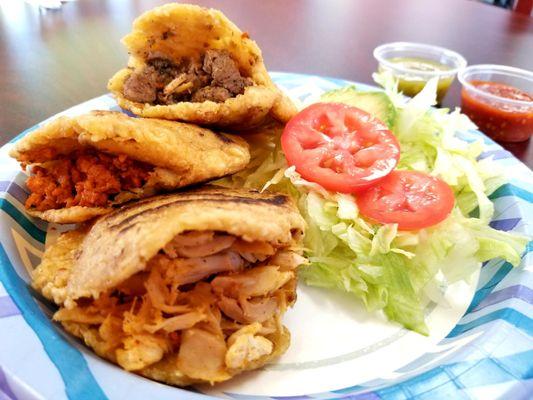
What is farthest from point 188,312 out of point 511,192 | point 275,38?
point 275,38

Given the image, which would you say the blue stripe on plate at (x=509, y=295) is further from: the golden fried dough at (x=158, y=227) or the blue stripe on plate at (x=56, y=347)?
the blue stripe on plate at (x=56, y=347)

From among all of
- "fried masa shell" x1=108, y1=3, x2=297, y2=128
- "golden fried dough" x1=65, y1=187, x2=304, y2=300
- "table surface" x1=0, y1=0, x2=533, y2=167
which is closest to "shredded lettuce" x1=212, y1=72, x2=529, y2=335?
"fried masa shell" x1=108, y1=3, x2=297, y2=128

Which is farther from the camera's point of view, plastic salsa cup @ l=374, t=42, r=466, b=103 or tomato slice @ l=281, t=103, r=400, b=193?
plastic salsa cup @ l=374, t=42, r=466, b=103

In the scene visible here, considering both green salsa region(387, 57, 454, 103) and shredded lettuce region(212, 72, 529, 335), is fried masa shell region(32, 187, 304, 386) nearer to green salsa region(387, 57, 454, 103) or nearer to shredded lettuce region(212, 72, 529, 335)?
shredded lettuce region(212, 72, 529, 335)

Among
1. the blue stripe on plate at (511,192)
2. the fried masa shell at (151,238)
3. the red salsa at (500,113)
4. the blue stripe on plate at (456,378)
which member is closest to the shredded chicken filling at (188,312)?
the fried masa shell at (151,238)

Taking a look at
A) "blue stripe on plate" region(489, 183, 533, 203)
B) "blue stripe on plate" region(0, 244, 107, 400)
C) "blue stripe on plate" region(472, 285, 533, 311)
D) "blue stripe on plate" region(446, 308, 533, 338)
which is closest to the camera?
"blue stripe on plate" region(0, 244, 107, 400)

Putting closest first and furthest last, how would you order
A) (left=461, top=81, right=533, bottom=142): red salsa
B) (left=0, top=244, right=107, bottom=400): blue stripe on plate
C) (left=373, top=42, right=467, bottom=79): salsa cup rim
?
1. (left=0, top=244, right=107, bottom=400): blue stripe on plate
2. (left=461, top=81, right=533, bottom=142): red salsa
3. (left=373, top=42, right=467, bottom=79): salsa cup rim
